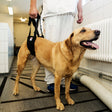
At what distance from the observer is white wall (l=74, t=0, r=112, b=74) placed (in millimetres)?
1468

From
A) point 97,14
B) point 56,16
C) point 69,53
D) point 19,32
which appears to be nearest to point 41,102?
point 69,53

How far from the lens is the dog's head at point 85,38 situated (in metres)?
0.94

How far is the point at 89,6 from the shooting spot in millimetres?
1904

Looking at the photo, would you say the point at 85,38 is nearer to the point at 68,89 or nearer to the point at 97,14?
the point at 68,89

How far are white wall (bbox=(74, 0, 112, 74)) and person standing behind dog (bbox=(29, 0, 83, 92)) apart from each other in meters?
0.35

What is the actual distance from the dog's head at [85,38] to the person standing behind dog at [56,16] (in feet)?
1.38

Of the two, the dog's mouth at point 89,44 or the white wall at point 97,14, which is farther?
the white wall at point 97,14

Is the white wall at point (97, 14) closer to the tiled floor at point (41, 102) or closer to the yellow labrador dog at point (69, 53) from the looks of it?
the tiled floor at point (41, 102)

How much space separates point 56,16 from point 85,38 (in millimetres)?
541

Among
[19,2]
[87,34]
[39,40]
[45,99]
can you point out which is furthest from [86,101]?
[19,2]

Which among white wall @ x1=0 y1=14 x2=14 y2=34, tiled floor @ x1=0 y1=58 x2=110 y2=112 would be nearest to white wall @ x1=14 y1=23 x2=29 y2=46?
white wall @ x1=0 y1=14 x2=14 y2=34

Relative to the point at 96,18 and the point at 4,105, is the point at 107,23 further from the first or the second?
the point at 4,105

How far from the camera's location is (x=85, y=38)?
96cm

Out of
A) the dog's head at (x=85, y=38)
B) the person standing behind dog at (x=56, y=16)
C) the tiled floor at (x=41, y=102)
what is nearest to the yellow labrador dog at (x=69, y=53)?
the dog's head at (x=85, y=38)
